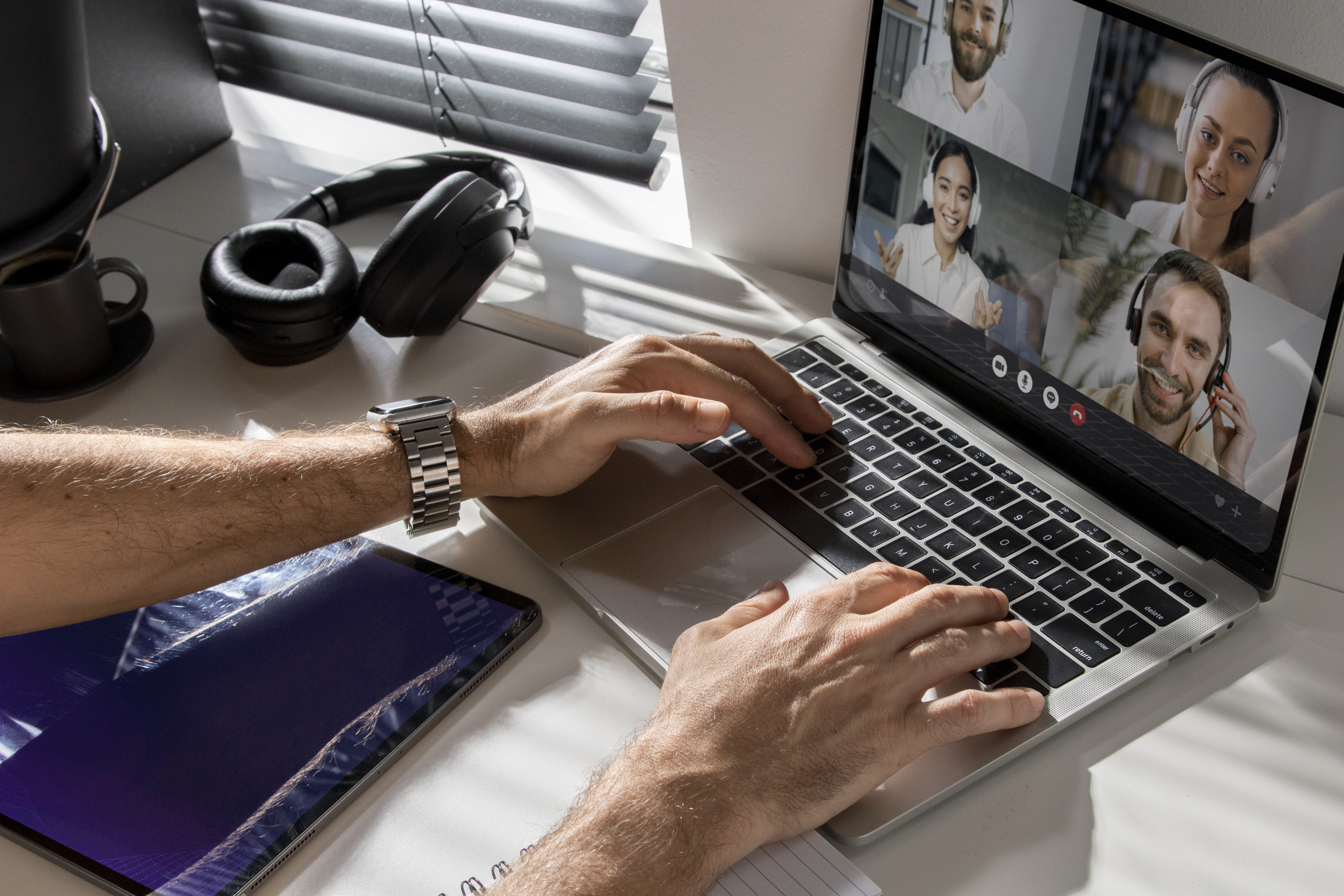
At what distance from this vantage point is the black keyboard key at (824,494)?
875mm

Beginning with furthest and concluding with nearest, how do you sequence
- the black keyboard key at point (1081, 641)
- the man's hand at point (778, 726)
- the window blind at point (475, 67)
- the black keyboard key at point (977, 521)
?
the window blind at point (475, 67) → the black keyboard key at point (977, 521) → the black keyboard key at point (1081, 641) → the man's hand at point (778, 726)


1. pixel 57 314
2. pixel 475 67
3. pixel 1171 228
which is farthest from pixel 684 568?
pixel 475 67

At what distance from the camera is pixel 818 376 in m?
1.01

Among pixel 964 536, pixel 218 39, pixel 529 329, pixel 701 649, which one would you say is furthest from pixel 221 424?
pixel 218 39

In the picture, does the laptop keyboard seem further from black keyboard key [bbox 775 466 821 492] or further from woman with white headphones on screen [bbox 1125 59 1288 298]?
woman with white headphones on screen [bbox 1125 59 1288 298]

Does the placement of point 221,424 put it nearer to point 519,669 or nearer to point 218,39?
point 519,669

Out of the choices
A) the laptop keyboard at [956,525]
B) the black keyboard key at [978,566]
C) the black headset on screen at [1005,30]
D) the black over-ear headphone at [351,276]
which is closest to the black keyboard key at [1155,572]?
the laptop keyboard at [956,525]

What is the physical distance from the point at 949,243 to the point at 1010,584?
0.32 m

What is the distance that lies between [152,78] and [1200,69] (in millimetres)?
1313

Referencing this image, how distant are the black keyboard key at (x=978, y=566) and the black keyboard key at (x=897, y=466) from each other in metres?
0.11

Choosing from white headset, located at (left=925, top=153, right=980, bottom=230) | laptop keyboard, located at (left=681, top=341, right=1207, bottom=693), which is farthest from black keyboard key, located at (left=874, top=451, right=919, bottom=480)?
white headset, located at (left=925, top=153, right=980, bottom=230)

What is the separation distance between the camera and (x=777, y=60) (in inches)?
43.6

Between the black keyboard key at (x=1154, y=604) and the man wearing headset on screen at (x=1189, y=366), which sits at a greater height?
the man wearing headset on screen at (x=1189, y=366)

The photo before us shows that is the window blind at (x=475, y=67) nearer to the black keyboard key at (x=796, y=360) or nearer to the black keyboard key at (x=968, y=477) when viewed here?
the black keyboard key at (x=796, y=360)
